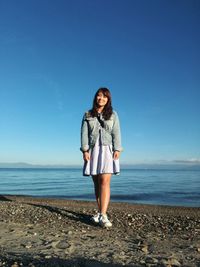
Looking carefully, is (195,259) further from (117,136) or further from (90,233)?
(117,136)

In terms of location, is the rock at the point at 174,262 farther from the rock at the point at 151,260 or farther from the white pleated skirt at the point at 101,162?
the white pleated skirt at the point at 101,162

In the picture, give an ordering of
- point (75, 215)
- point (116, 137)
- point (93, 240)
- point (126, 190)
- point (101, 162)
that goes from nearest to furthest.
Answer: point (93, 240), point (101, 162), point (116, 137), point (75, 215), point (126, 190)

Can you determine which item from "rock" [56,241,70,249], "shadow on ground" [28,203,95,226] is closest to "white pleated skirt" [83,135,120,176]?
"shadow on ground" [28,203,95,226]

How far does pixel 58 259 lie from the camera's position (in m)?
4.18

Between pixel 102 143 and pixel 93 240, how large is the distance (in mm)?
2116

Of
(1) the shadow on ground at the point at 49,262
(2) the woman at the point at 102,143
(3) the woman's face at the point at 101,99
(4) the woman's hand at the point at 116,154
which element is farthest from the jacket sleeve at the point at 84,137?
(1) the shadow on ground at the point at 49,262

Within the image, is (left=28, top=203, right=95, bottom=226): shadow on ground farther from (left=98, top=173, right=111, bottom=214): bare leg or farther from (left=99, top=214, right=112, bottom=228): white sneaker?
(left=98, top=173, right=111, bottom=214): bare leg

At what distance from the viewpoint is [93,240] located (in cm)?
526

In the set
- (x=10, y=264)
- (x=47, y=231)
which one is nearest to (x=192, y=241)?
(x=47, y=231)

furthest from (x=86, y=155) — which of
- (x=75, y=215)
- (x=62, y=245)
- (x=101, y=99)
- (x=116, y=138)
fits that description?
(x=62, y=245)

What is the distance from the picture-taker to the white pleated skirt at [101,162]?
22.2ft

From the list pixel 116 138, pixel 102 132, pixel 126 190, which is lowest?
pixel 126 190

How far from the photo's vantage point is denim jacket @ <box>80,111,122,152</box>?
6.80m

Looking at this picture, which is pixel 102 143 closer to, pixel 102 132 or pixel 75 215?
pixel 102 132
